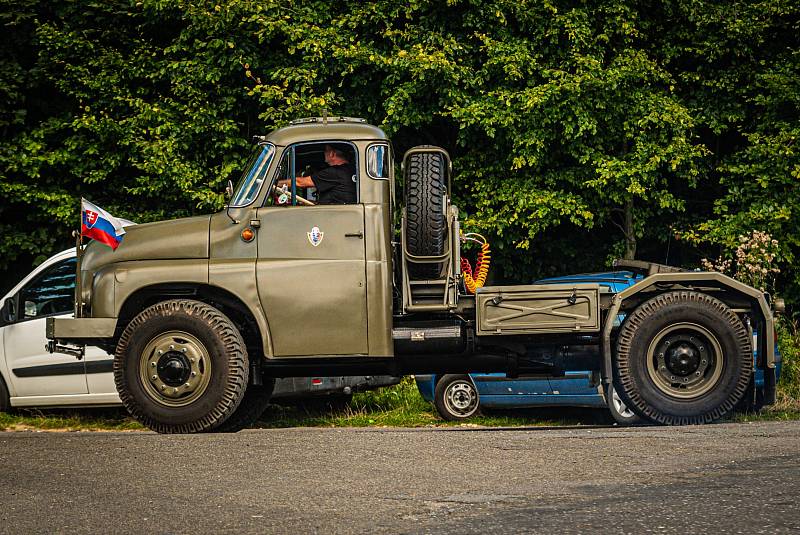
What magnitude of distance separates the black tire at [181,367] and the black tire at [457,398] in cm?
387

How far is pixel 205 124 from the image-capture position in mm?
17172

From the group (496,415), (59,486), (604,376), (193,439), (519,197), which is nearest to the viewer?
(59,486)

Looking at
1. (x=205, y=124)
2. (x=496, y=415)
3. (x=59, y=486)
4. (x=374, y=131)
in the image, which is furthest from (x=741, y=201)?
(x=59, y=486)

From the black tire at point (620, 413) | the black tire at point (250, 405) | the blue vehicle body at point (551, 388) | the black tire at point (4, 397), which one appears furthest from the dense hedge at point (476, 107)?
the black tire at point (250, 405)

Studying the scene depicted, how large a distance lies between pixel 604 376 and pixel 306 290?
2477mm

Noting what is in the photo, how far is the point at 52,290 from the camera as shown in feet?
40.7

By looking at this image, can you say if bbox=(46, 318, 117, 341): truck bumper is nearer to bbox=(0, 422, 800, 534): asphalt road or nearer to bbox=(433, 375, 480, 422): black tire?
bbox=(0, 422, 800, 534): asphalt road

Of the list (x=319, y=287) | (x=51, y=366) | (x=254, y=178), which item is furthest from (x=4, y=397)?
(x=319, y=287)

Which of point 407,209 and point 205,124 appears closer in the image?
point 407,209

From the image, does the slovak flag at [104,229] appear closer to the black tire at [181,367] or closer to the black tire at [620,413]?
the black tire at [181,367]

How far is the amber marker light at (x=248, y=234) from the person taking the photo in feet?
29.0

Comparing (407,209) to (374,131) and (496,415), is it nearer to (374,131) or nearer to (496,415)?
(374,131)

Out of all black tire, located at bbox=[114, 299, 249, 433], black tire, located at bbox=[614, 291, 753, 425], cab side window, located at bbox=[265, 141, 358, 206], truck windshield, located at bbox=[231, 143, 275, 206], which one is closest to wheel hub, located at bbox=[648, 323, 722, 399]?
black tire, located at bbox=[614, 291, 753, 425]

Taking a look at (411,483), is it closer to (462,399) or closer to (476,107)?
(462,399)
